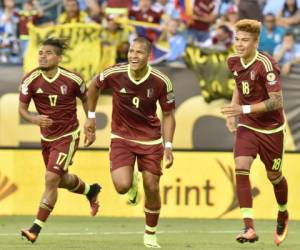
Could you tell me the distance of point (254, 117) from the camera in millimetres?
11508

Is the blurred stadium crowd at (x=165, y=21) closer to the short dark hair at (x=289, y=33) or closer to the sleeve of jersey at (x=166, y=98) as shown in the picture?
the short dark hair at (x=289, y=33)

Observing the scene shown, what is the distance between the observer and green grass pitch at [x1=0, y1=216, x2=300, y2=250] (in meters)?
11.4

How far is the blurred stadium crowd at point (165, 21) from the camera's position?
60.0 feet

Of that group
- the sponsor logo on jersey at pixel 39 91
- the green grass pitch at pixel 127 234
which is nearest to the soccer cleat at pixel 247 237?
the green grass pitch at pixel 127 234

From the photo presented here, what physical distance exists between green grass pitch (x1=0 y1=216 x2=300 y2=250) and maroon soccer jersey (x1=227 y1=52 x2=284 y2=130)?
1.37 metres

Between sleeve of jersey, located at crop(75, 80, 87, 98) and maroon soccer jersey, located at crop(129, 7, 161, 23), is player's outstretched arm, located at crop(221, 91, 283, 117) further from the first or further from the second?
maroon soccer jersey, located at crop(129, 7, 161, 23)

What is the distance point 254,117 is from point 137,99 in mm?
1290

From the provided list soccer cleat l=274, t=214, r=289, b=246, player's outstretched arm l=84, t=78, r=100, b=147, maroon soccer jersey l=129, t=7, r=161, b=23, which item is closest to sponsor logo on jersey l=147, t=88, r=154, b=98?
player's outstretched arm l=84, t=78, r=100, b=147

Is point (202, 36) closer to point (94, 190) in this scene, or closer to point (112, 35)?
point (112, 35)

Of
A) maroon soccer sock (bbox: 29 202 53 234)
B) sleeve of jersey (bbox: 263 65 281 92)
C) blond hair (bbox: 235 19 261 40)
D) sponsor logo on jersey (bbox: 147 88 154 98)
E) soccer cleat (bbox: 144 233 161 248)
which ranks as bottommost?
soccer cleat (bbox: 144 233 161 248)

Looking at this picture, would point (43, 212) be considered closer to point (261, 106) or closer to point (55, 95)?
point (55, 95)

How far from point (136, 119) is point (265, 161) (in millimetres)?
1502

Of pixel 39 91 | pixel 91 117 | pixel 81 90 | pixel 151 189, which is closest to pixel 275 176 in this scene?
pixel 151 189

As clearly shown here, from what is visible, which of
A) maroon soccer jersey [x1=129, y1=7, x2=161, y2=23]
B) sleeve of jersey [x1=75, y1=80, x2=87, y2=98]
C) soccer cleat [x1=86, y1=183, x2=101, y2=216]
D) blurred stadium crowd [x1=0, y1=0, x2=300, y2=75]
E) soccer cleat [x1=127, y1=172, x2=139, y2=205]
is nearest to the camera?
soccer cleat [x1=127, y1=172, x2=139, y2=205]
